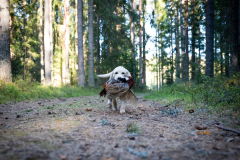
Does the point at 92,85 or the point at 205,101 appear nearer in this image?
the point at 205,101

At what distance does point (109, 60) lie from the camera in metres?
17.8

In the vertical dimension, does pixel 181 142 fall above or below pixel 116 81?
below

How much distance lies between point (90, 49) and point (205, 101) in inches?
471

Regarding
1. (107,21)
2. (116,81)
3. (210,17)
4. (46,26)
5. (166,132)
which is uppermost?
(107,21)

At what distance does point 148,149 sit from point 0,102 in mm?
6371

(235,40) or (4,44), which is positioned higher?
Result: (235,40)

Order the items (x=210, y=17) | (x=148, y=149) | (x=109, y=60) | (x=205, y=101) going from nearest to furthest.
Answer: (x=148, y=149) → (x=205, y=101) → (x=210, y=17) → (x=109, y=60)

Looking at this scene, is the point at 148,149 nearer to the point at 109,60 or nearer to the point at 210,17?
the point at 210,17

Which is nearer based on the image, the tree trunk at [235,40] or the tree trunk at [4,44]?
the tree trunk at [4,44]

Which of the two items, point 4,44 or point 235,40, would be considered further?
point 235,40

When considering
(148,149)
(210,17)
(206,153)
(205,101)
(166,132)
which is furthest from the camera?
(210,17)

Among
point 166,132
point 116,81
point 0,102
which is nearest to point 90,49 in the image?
point 0,102

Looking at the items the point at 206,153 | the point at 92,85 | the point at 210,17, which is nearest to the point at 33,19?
the point at 92,85

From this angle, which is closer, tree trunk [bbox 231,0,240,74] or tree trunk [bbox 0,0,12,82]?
tree trunk [bbox 0,0,12,82]
